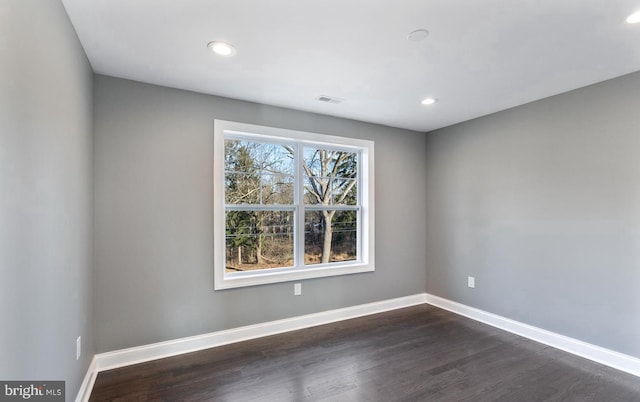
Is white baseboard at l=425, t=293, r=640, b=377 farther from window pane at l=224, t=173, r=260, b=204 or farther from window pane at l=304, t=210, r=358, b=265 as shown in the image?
window pane at l=224, t=173, r=260, b=204

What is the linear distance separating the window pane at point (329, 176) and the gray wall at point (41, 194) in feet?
7.23

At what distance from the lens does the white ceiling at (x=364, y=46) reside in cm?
176

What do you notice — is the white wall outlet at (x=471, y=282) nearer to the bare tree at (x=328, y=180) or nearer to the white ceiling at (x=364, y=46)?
the bare tree at (x=328, y=180)

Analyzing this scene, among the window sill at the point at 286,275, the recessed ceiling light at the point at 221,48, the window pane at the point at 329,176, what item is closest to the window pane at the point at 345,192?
the window pane at the point at 329,176

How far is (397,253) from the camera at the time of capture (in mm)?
4223

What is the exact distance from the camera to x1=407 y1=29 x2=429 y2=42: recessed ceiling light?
1.97 metres

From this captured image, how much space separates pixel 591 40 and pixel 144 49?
309 cm

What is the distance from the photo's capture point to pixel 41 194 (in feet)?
4.76

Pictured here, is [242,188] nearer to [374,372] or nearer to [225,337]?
[225,337]

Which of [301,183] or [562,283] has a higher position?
[301,183]

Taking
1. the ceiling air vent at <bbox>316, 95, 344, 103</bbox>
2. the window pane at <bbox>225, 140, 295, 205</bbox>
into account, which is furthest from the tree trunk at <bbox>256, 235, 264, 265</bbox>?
the ceiling air vent at <bbox>316, 95, 344, 103</bbox>

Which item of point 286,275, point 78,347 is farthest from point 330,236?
point 78,347

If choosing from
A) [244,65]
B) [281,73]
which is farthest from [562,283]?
[244,65]

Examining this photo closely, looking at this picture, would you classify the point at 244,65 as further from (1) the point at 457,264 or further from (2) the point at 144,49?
(1) the point at 457,264
